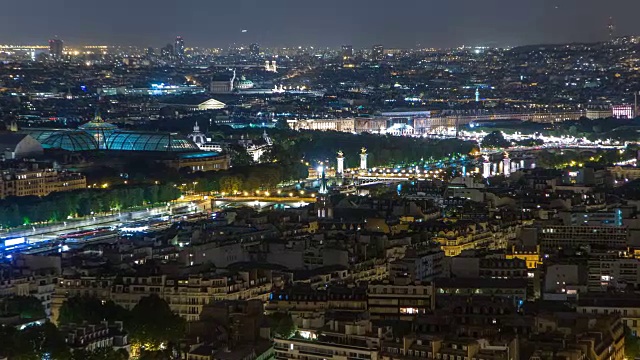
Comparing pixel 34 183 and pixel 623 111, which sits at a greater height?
pixel 623 111

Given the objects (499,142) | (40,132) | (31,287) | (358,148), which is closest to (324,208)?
(31,287)

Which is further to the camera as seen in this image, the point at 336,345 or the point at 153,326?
the point at 153,326

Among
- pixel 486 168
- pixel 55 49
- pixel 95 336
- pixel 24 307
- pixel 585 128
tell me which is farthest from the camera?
pixel 55 49

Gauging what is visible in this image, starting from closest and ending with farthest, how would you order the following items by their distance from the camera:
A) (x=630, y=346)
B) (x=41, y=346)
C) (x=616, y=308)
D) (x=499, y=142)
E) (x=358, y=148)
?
(x=41, y=346) < (x=630, y=346) < (x=616, y=308) < (x=358, y=148) < (x=499, y=142)

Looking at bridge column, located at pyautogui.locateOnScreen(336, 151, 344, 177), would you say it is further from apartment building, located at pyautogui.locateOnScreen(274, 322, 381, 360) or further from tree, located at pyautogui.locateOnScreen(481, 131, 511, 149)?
apartment building, located at pyautogui.locateOnScreen(274, 322, 381, 360)

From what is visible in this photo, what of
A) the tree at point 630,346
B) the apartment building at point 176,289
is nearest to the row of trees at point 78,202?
the apartment building at point 176,289

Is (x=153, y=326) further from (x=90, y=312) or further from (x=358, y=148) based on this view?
(x=358, y=148)

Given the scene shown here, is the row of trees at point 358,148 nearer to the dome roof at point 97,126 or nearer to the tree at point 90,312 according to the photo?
the dome roof at point 97,126
